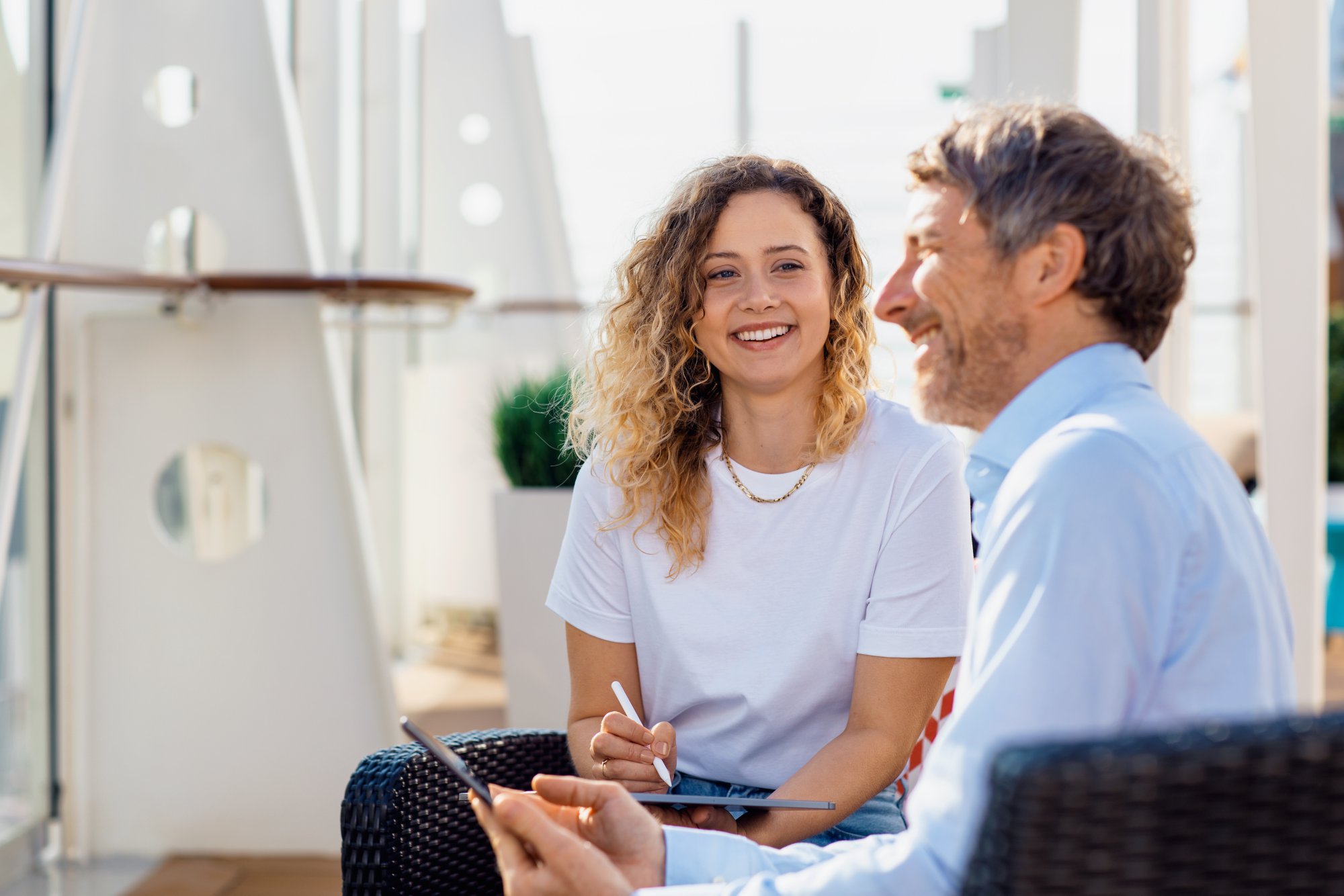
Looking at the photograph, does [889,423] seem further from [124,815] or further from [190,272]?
[124,815]

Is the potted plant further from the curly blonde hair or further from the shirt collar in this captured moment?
the shirt collar

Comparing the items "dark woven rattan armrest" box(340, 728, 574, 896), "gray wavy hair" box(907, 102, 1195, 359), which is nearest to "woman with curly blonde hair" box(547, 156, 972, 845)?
"dark woven rattan armrest" box(340, 728, 574, 896)

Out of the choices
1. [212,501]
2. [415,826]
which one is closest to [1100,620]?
[415,826]

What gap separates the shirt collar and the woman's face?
0.61 meters

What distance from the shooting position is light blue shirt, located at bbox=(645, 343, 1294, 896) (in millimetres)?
804

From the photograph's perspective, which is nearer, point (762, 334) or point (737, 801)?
point (737, 801)

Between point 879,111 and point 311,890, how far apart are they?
339cm

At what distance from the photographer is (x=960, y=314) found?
1.02 metres

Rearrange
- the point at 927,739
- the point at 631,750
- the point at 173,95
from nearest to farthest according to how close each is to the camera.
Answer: the point at 631,750 < the point at 927,739 < the point at 173,95

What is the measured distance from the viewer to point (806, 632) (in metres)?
1.49

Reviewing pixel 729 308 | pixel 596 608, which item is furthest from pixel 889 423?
pixel 596 608

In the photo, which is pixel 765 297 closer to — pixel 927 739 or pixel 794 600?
pixel 794 600

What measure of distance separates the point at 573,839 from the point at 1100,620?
1.46 ft

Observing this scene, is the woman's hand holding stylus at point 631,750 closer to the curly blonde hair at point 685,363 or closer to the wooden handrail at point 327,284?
the curly blonde hair at point 685,363
